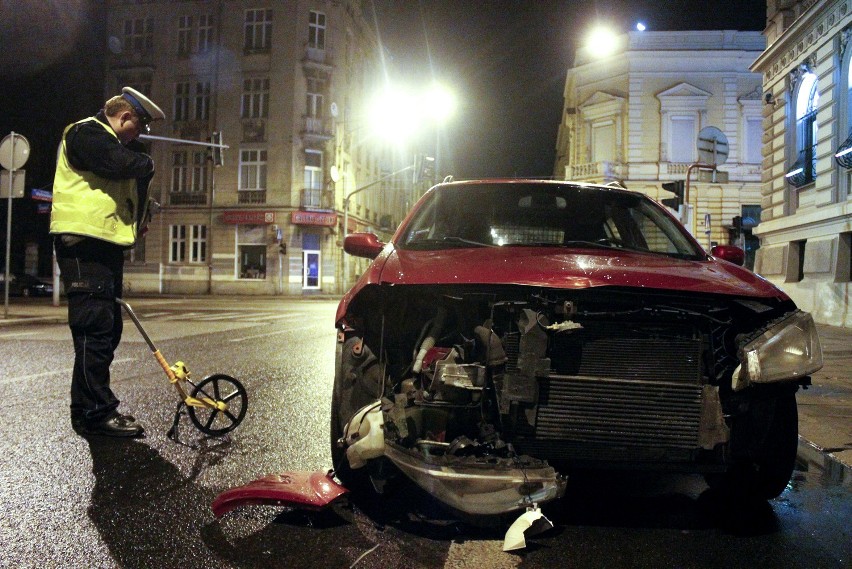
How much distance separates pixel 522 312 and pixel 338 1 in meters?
37.0

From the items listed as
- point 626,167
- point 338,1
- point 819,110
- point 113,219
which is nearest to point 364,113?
point 338,1

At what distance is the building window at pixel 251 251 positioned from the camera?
33966 mm

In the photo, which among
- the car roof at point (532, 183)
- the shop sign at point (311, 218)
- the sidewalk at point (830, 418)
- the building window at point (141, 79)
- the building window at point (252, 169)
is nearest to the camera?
the sidewalk at point (830, 418)

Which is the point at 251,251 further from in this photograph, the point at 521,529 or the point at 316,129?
the point at 521,529

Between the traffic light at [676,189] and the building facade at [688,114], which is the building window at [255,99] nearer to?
the building facade at [688,114]

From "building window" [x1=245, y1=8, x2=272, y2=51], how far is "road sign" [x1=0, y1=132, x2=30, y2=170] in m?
24.8

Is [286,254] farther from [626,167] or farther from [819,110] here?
[819,110]

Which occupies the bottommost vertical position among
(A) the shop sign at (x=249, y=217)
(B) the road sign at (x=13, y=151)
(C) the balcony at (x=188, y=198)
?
(B) the road sign at (x=13, y=151)

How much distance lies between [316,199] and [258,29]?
10.1m

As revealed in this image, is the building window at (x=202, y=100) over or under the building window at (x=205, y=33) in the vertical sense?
under

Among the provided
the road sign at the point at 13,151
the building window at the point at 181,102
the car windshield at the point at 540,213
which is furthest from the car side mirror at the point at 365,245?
the building window at the point at 181,102

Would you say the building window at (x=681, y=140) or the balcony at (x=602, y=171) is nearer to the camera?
the building window at (x=681, y=140)

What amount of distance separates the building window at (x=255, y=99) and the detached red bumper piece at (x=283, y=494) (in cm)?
3440

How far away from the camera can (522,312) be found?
2338 millimetres
